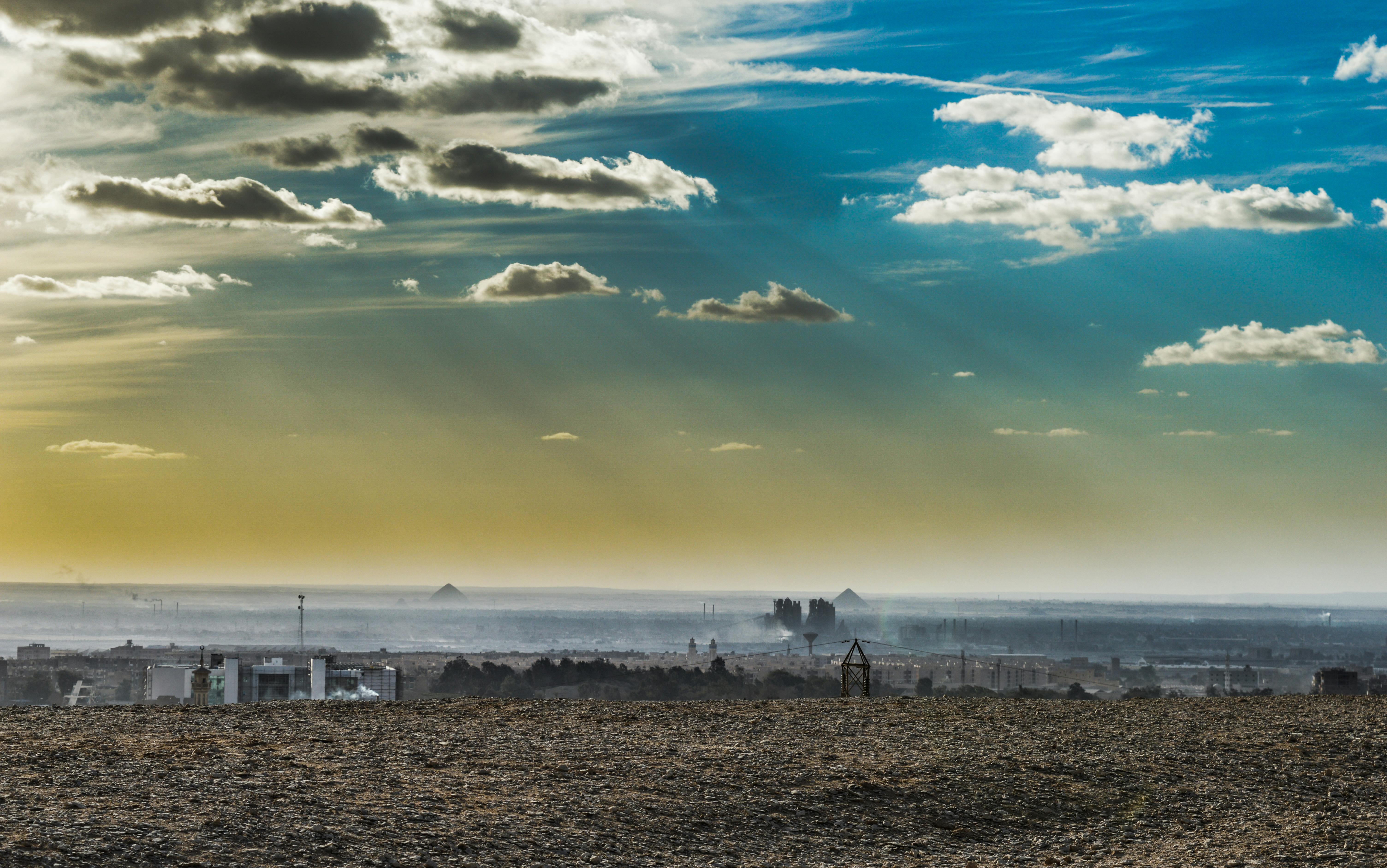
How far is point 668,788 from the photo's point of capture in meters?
10.8

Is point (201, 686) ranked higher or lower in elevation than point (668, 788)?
lower

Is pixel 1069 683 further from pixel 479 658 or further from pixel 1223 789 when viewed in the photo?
pixel 479 658

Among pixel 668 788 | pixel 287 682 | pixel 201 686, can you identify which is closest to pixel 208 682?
pixel 201 686

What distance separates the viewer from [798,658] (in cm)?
7088

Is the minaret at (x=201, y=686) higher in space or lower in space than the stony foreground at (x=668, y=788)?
lower

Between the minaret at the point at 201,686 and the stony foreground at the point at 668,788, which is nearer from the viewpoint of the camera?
the stony foreground at the point at 668,788

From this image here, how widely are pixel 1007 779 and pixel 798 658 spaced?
5969cm

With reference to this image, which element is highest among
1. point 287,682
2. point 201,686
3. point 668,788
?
point 668,788

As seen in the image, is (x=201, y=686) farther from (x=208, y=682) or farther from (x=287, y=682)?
(x=287, y=682)

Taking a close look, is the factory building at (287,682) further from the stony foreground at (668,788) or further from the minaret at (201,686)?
the stony foreground at (668,788)

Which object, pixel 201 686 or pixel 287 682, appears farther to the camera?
pixel 287 682

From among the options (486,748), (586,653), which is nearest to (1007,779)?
(486,748)

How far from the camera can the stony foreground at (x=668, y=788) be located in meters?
8.79

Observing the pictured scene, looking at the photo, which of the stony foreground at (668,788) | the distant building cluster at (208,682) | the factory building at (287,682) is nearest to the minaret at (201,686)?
the distant building cluster at (208,682)
